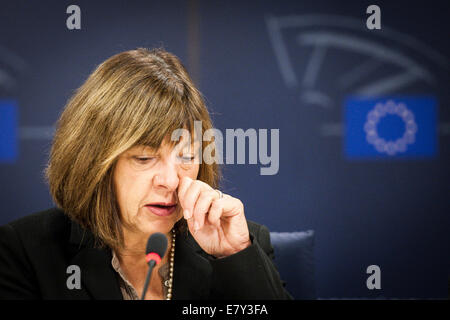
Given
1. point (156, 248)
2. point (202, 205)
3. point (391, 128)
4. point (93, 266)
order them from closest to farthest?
point (156, 248) < point (202, 205) < point (93, 266) < point (391, 128)

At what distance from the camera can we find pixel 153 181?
101cm

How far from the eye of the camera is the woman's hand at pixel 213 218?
961 mm

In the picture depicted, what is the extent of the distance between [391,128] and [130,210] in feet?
5.18

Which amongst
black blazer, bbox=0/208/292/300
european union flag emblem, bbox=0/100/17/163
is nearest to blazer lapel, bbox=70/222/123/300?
black blazer, bbox=0/208/292/300

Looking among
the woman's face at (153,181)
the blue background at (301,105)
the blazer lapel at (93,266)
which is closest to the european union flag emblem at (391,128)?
the blue background at (301,105)

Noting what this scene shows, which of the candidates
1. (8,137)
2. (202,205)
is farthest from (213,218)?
(8,137)

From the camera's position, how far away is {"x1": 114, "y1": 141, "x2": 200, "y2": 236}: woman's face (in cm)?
102

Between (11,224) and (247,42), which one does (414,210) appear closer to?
(247,42)

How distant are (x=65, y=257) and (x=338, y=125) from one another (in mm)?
1582

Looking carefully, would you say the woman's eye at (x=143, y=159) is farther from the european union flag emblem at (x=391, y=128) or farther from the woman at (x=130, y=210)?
the european union flag emblem at (x=391, y=128)

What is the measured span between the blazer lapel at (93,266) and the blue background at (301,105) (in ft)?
3.58

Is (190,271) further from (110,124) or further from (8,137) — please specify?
(8,137)

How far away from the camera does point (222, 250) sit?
1094 millimetres

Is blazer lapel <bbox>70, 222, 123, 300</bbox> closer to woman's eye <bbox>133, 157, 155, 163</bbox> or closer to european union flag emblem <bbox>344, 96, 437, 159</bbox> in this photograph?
woman's eye <bbox>133, 157, 155, 163</bbox>
